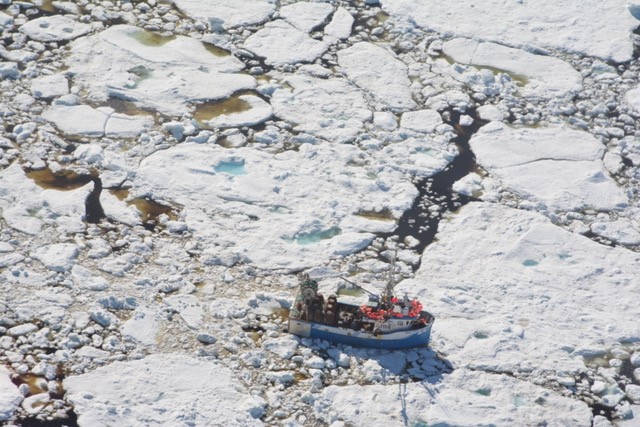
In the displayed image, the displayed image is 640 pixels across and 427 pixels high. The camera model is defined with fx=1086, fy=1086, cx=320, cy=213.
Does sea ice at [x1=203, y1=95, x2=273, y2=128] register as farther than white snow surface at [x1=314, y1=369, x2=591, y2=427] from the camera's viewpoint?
Yes

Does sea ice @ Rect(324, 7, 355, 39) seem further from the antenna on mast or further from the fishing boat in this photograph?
the fishing boat

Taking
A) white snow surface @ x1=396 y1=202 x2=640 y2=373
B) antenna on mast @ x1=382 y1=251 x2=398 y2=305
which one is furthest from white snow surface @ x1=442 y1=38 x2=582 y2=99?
antenna on mast @ x1=382 y1=251 x2=398 y2=305

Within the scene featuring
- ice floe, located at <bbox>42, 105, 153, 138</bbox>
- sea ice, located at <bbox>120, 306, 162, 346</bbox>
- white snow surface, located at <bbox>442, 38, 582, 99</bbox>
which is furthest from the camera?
white snow surface, located at <bbox>442, 38, 582, 99</bbox>

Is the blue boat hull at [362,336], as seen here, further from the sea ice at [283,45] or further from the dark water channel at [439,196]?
the sea ice at [283,45]

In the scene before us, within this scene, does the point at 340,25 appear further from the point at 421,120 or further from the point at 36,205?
the point at 36,205

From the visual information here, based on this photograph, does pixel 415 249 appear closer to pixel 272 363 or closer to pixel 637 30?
pixel 272 363

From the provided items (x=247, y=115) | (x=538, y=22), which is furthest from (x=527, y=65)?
(x=247, y=115)
